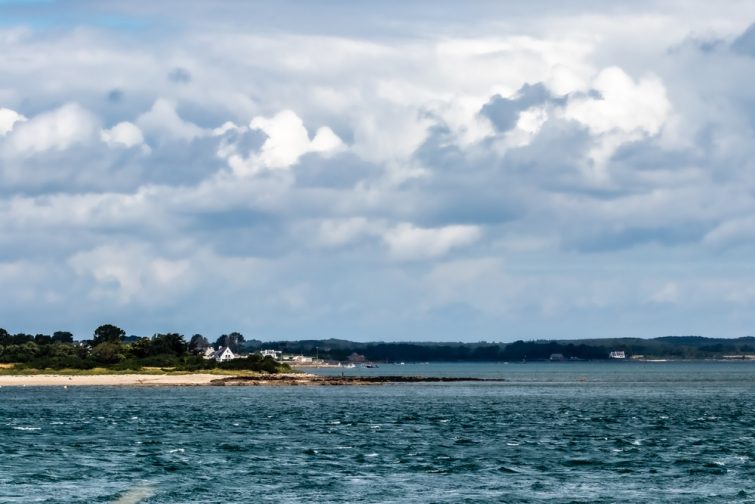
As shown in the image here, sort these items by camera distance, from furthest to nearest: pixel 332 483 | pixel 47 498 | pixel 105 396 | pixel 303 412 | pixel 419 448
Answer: pixel 105 396 < pixel 303 412 < pixel 419 448 < pixel 332 483 < pixel 47 498

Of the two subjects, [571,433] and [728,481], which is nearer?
[728,481]

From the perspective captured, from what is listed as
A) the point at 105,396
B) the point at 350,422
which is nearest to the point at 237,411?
the point at 350,422

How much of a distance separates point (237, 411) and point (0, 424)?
27.0 meters

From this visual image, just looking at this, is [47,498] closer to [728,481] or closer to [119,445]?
[119,445]

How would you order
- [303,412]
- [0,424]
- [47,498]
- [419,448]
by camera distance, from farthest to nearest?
[303,412], [0,424], [419,448], [47,498]

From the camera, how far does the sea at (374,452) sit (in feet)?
192

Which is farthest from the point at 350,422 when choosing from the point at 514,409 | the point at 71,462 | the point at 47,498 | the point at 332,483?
the point at 47,498

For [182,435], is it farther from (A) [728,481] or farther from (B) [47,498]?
(A) [728,481]

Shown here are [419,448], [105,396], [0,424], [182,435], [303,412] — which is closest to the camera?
[419,448]

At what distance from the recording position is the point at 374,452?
7744cm

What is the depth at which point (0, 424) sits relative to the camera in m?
104

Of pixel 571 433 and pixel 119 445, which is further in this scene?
pixel 571 433

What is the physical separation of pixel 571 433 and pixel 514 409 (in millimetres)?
37051

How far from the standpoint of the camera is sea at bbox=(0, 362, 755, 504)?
192 ft
